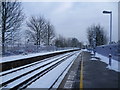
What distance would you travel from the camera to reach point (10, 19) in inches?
1559

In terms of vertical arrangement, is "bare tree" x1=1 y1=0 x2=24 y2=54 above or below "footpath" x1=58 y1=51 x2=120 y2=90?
above

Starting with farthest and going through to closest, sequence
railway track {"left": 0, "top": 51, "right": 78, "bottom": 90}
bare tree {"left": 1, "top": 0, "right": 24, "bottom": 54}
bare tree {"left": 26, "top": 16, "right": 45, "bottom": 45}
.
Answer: bare tree {"left": 26, "top": 16, "right": 45, "bottom": 45}
bare tree {"left": 1, "top": 0, "right": 24, "bottom": 54}
railway track {"left": 0, "top": 51, "right": 78, "bottom": 90}

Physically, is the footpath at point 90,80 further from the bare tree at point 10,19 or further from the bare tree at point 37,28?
the bare tree at point 37,28

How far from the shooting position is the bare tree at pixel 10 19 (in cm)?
3847

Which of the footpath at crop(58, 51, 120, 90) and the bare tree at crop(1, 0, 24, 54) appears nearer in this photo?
the footpath at crop(58, 51, 120, 90)

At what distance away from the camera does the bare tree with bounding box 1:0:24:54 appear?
126ft

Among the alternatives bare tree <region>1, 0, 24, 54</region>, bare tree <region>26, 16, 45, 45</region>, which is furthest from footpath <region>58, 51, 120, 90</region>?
bare tree <region>26, 16, 45, 45</region>

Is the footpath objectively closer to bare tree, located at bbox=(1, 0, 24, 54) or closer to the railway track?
the railway track

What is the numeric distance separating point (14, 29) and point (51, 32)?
48.2m

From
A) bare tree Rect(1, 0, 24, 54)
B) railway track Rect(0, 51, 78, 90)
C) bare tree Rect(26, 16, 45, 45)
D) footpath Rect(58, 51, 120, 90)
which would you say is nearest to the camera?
footpath Rect(58, 51, 120, 90)

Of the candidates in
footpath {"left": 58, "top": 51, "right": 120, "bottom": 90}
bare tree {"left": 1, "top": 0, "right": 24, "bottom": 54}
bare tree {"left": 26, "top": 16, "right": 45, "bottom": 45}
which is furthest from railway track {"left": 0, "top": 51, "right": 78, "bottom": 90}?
bare tree {"left": 26, "top": 16, "right": 45, "bottom": 45}

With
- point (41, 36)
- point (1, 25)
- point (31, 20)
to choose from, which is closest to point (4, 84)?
point (1, 25)

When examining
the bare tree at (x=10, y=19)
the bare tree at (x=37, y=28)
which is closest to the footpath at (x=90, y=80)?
the bare tree at (x=10, y=19)

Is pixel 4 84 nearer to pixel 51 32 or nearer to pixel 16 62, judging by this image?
pixel 16 62
